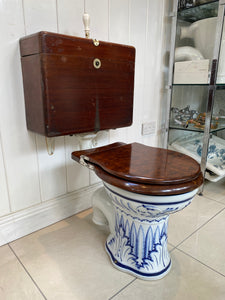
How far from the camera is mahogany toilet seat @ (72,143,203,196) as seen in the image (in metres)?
0.70

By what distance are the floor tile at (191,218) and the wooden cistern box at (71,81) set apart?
628 mm

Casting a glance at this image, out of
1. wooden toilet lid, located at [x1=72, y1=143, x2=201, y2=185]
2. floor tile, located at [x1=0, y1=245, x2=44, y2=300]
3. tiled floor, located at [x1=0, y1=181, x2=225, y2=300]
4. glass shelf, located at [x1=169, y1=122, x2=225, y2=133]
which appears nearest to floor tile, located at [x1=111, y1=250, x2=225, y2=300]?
tiled floor, located at [x1=0, y1=181, x2=225, y2=300]

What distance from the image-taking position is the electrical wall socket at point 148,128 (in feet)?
4.98

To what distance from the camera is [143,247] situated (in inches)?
33.7

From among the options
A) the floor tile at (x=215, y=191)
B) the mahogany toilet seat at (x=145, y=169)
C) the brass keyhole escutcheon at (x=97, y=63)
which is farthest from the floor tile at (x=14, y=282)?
the floor tile at (x=215, y=191)

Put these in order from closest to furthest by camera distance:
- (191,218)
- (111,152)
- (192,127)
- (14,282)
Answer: (14,282)
(111,152)
(191,218)
(192,127)

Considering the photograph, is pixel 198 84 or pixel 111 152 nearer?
pixel 111 152

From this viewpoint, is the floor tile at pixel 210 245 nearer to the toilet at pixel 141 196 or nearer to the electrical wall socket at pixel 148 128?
the toilet at pixel 141 196

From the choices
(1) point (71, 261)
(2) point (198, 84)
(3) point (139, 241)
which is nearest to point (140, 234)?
(3) point (139, 241)

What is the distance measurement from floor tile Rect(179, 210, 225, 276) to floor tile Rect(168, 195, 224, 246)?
35mm

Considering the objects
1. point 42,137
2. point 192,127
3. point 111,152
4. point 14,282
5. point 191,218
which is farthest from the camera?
point 192,127

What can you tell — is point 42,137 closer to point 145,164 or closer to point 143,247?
point 145,164

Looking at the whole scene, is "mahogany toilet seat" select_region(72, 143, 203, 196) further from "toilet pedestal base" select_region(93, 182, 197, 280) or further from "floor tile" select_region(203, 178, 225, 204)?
"floor tile" select_region(203, 178, 225, 204)

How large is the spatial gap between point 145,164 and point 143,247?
32 centimetres
